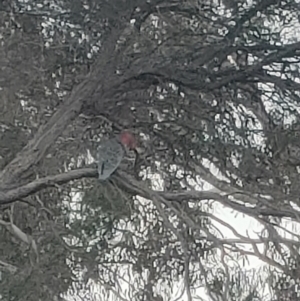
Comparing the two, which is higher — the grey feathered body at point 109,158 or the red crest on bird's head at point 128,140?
the red crest on bird's head at point 128,140

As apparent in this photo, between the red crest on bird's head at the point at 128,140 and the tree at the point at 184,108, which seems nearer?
the tree at the point at 184,108

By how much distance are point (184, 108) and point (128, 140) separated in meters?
0.28

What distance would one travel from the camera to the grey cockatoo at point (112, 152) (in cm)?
362

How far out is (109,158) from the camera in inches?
144

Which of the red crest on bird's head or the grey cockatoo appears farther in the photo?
the red crest on bird's head

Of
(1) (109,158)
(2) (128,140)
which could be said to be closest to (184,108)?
(2) (128,140)

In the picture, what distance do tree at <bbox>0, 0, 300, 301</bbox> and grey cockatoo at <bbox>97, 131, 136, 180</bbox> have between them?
6cm

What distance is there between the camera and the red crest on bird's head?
3.76 m

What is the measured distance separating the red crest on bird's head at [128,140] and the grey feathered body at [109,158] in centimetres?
3

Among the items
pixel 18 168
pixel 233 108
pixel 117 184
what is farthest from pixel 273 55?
pixel 18 168

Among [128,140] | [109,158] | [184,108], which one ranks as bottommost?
[109,158]

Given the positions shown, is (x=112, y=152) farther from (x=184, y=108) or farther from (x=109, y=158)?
(x=184, y=108)

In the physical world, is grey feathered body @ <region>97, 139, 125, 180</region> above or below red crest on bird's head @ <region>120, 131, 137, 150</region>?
below

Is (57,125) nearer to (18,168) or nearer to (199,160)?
(18,168)
